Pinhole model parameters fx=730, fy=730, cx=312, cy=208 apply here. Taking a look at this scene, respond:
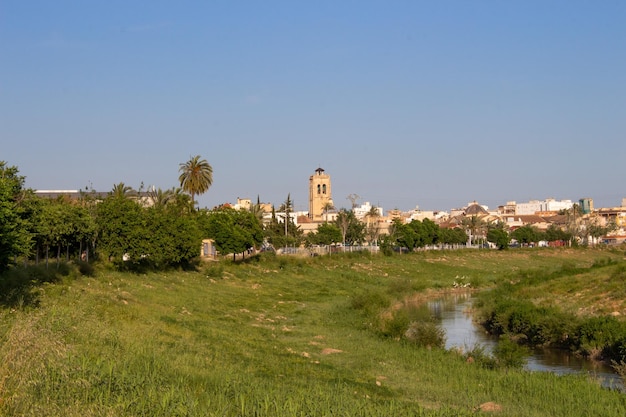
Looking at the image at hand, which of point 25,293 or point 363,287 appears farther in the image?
point 363,287

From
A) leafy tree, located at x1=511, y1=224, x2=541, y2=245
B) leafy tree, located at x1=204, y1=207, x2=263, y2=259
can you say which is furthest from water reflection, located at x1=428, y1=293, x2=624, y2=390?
leafy tree, located at x1=511, y1=224, x2=541, y2=245

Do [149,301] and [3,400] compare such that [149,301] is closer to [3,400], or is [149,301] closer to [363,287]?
[3,400]

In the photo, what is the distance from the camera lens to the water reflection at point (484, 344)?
30750mm

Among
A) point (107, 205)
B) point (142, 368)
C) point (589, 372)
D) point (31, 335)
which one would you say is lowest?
point (589, 372)

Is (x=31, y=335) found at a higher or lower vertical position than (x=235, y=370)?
higher

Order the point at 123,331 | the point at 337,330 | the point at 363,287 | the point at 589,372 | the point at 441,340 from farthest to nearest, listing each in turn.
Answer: the point at 363,287 < the point at 337,330 < the point at 441,340 < the point at 589,372 < the point at 123,331

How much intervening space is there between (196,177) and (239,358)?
62.6m

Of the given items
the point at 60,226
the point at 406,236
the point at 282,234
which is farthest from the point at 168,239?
the point at 282,234

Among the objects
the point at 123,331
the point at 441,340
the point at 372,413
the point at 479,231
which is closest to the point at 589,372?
the point at 441,340

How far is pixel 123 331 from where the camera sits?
27953mm

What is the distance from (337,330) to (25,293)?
51.7ft

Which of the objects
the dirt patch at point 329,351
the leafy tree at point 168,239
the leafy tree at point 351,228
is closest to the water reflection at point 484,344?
the dirt patch at point 329,351

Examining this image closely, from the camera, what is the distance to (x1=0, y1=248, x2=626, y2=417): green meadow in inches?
620

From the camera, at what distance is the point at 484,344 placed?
1521 inches
